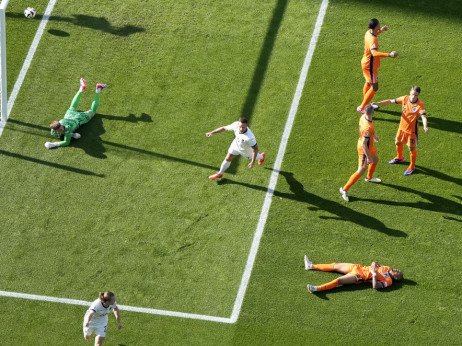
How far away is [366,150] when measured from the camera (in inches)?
587

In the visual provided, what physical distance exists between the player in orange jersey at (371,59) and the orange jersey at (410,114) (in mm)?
1158

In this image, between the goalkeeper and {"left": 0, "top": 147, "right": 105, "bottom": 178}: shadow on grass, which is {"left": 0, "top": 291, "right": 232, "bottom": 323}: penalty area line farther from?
the goalkeeper

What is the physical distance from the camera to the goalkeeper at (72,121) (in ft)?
54.3

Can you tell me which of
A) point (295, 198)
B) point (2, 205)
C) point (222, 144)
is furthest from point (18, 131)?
point (295, 198)

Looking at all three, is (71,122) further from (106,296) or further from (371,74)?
(371,74)

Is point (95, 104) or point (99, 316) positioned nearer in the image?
point (99, 316)

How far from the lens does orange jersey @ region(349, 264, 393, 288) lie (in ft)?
47.5

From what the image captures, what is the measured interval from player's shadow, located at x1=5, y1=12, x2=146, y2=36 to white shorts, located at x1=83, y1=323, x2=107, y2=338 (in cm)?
789

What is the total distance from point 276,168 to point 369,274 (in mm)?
3163

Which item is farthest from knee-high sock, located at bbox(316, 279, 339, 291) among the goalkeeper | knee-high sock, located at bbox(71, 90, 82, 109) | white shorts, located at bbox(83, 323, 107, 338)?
knee-high sock, located at bbox(71, 90, 82, 109)

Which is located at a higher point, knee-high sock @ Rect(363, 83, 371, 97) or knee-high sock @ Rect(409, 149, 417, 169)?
knee-high sock @ Rect(363, 83, 371, 97)

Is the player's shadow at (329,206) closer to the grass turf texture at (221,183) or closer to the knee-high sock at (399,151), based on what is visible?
the grass turf texture at (221,183)

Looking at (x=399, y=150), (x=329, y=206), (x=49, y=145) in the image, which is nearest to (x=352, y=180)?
(x=329, y=206)

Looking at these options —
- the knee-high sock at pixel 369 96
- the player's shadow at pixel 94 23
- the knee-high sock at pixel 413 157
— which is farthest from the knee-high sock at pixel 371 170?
the player's shadow at pixel 94 23
